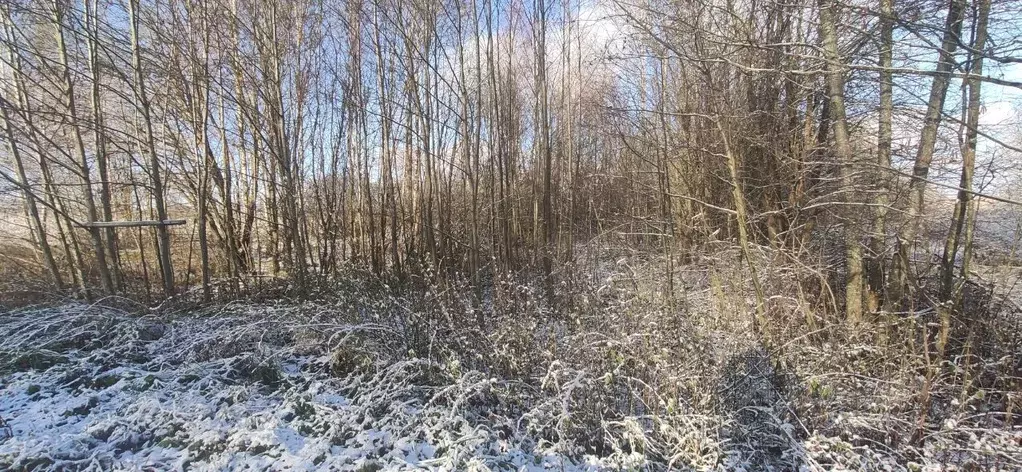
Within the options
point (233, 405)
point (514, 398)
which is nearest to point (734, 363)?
point (514, 398)

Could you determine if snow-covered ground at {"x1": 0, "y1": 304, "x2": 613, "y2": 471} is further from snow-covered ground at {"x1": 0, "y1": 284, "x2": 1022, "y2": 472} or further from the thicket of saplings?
the thicket of saplings

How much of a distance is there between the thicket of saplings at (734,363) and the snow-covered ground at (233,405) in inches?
7.6

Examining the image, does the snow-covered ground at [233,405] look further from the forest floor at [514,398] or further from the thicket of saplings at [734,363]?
the thicket of saplings at [734,363]

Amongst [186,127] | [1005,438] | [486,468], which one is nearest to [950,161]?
[1005,438]

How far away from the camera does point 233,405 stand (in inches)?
121

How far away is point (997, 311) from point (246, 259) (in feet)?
29.6

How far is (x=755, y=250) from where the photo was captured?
4621 millimetres

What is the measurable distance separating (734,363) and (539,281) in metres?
2.40

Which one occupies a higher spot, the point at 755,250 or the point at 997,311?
the point at 755,250

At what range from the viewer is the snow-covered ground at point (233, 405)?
101 inches

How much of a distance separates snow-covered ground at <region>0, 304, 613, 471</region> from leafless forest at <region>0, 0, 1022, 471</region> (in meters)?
0.02

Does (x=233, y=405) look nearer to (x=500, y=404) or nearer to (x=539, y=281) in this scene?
(x=500, y=404)

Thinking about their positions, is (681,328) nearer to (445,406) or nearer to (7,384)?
(445,406)

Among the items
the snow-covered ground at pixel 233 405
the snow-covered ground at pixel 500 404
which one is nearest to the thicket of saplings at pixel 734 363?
the snow-covered ground at pixel 500 404
